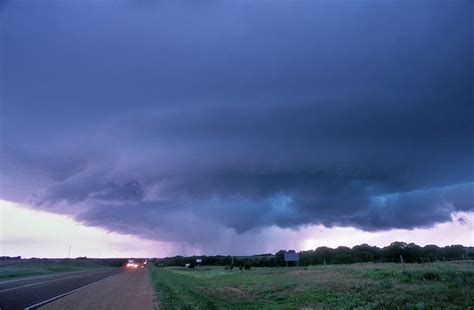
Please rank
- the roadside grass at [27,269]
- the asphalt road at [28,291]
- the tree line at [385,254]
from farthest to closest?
the tree line at [385,254], the roadside grass at [27,269], the asphalt road at [28,291]

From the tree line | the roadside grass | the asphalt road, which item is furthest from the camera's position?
the tree line

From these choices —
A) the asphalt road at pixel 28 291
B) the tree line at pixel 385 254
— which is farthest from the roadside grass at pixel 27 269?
the tree line at pixel 385 254

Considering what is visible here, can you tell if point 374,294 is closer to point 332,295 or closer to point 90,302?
point 332,295

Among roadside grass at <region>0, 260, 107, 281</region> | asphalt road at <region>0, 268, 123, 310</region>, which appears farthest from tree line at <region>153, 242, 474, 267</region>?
asphalt road at <region>0, 268, 123, 310</region>

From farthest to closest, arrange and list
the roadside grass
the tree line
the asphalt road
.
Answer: the tree line
the roadside grass
the asphalt road

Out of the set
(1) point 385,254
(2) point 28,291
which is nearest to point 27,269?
(2) point 28,291

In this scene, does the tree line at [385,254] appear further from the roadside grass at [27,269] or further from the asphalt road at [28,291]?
the asphalt road at [28,291]

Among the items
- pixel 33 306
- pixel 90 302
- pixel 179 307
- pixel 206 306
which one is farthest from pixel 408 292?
pixel 33 306

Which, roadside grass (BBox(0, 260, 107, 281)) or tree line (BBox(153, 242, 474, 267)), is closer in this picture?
roadside grass (BBox(0, 260, 107, 281))

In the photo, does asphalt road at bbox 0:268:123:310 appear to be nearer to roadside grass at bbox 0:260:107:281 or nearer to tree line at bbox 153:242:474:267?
roadside grass at bbox 0:260:107:281

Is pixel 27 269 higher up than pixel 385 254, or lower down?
lower down

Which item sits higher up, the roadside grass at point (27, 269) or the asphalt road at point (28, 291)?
the asphalt road at point (28, 291)

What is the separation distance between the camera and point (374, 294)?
23250mm

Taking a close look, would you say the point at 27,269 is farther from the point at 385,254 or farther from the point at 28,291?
the point at 385,254
